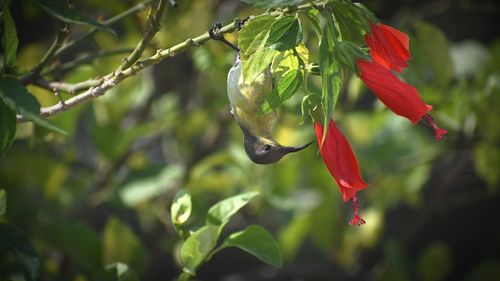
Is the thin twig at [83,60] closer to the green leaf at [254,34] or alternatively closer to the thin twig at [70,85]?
the thin twig at [70,85]

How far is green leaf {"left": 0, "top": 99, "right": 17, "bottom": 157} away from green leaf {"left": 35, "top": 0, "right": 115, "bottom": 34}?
0.42 ft

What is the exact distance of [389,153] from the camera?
1779mm

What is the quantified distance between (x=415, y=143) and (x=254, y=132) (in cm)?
112

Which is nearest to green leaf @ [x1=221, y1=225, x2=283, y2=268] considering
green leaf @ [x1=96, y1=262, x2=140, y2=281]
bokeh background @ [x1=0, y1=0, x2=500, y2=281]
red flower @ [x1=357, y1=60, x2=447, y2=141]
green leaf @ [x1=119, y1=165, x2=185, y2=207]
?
green leaf @ [x1=96, y1=262, x2=140, y2=281]

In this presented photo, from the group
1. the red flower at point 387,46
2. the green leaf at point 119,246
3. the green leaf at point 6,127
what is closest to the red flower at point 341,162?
the red flower at point 387,46

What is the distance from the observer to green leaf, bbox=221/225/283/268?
3.05ft

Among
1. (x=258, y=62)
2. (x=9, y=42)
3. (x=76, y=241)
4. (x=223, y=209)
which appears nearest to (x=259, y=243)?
(x=223, y=209)

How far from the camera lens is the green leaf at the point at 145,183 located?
1555 millimetres

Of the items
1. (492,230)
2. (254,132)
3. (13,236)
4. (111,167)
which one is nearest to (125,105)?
(111,167)

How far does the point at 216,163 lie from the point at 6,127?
0.95m

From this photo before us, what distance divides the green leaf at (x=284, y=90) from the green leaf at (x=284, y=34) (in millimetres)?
47

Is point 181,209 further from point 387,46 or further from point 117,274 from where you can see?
point 387,46

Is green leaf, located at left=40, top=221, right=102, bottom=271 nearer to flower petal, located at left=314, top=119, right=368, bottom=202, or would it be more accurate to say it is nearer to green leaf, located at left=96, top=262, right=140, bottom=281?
green leaf, located at left=96, top=262, right=140, bottom=281

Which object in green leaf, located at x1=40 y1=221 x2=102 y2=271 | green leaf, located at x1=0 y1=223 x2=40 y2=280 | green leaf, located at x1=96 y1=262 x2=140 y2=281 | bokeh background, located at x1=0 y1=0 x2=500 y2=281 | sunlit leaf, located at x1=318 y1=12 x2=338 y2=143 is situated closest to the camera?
sunlit leaf, located at x1=318 y1=12 x2=338 y2=143
